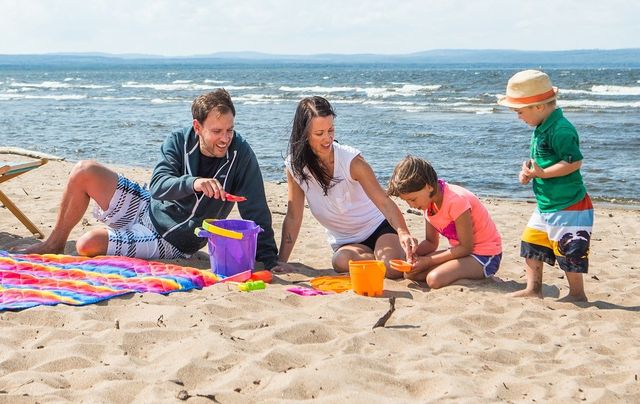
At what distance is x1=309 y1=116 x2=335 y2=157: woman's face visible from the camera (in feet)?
15.9

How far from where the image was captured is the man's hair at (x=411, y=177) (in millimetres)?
4637

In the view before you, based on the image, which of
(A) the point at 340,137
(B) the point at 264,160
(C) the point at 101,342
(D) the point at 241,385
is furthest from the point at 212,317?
(A) the point at 340,137

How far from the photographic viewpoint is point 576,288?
4594 mm

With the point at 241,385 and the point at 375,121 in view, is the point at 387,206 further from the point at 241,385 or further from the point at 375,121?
the point at 375,121

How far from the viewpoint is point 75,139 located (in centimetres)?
1580

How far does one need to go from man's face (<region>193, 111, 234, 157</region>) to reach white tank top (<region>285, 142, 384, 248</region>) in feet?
1.57

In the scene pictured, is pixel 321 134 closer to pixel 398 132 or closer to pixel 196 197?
pixel 196 197

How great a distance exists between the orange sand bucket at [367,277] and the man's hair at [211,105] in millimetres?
1243

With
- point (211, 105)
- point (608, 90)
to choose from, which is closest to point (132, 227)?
point (211, 105)

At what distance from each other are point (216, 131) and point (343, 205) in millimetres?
982

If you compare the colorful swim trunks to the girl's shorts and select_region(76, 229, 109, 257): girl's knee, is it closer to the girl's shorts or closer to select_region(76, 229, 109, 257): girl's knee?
the girl's shorts

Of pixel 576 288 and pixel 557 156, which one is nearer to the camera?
pixel 557 156

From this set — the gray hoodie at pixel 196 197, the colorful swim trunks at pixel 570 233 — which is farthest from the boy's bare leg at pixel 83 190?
the colorful swim trunks at pixel 570 233

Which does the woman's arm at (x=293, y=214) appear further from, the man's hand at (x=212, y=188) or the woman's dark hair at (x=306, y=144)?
the man's hand at (x=212, y=188)
